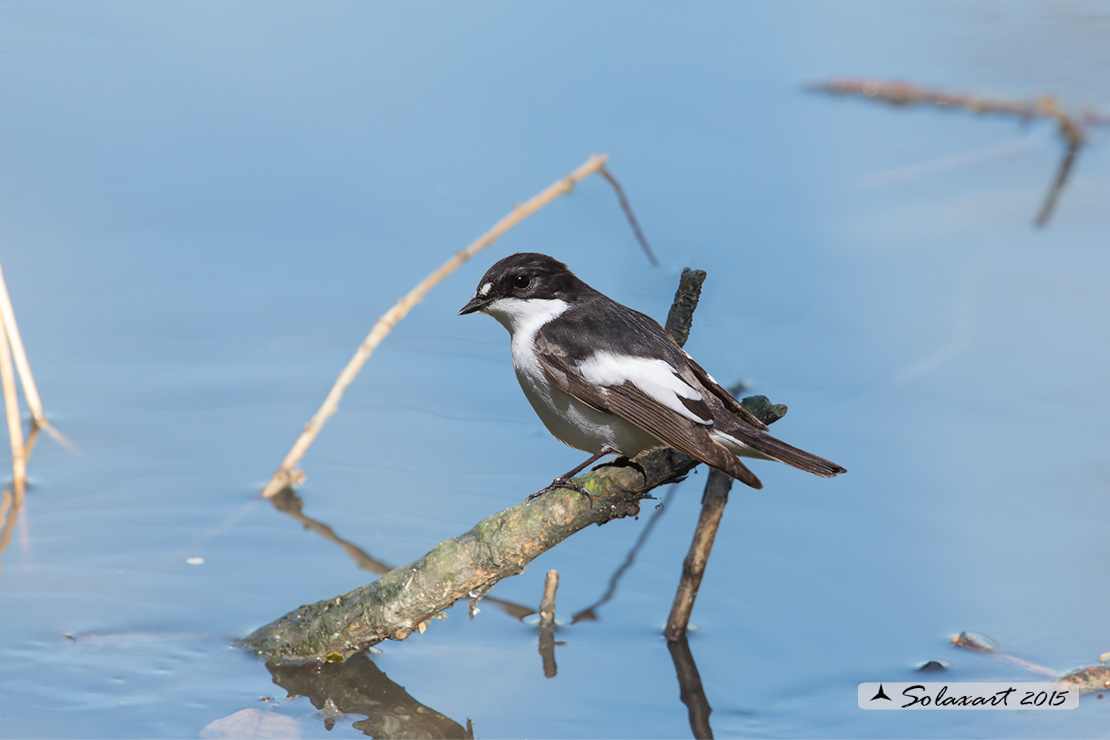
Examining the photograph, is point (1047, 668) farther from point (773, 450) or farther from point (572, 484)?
point (572, 484)

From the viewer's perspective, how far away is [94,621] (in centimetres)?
413

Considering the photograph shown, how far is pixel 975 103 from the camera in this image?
8.38 metres

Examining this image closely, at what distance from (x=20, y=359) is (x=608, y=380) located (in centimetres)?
297

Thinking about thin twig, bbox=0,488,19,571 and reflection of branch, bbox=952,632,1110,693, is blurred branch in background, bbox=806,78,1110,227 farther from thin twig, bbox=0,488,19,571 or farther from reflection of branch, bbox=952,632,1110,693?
thin twig, bbox=0,488,19,571

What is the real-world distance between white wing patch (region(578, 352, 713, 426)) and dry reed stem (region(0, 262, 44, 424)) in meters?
2.64

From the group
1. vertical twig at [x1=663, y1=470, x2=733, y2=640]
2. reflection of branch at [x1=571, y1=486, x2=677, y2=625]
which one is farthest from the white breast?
reflection of branch at [x1=571, y1=486, x2=677, y2=625]

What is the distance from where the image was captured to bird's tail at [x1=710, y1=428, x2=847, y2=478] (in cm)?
338

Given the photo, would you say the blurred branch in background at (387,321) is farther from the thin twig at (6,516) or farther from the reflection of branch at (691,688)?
the reflection of branch at (691,688)

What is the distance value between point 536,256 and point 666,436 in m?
0.87

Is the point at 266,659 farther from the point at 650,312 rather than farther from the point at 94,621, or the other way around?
the point at 650,312

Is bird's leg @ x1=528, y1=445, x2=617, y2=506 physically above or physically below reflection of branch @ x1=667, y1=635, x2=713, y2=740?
above

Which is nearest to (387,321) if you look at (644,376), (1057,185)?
(644,376)

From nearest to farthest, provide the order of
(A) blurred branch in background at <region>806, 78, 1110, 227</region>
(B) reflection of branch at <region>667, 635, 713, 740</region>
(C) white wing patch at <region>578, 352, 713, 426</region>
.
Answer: (C) white wing patch at <region>578, 352, 713, 426</region>
(B) reflection of branch at <region>667, 635, 713, 740</region>
(A) blurred branch in background at <region>806, 78, 1110, 227</region>

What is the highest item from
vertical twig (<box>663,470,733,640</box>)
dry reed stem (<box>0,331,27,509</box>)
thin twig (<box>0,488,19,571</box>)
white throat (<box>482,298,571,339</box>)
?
dry reed stem (<box>0,331,27,509</box>)
